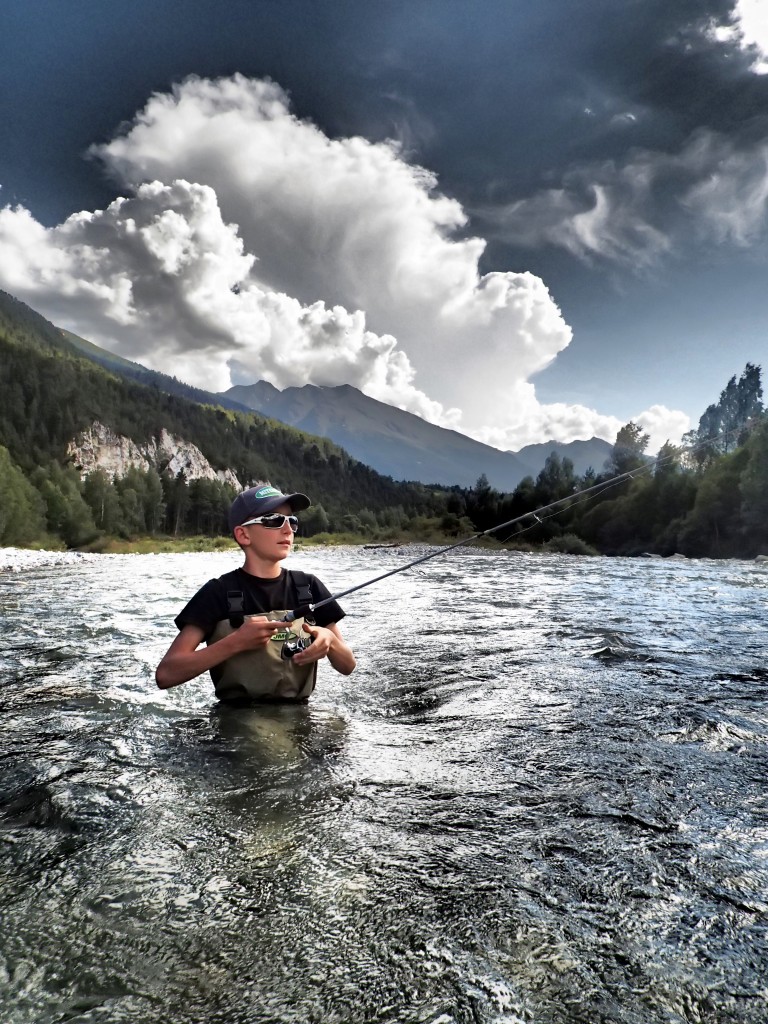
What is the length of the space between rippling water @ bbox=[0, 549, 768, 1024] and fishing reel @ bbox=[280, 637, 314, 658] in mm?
635

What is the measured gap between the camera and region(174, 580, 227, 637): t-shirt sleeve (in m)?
5.40

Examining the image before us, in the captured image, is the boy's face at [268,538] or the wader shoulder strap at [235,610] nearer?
the wader shoulder strap at [235,610]

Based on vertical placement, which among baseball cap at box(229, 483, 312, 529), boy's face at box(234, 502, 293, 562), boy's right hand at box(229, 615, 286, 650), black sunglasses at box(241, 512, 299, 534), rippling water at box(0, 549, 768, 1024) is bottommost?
rippling water at box(0, 549, 768, 1024)

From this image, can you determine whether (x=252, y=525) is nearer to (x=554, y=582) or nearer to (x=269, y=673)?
(x=269, y=673)

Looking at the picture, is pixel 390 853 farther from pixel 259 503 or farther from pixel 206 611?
pixel 259 503

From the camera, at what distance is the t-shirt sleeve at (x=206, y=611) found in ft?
17.7

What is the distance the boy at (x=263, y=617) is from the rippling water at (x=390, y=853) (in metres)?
0.36

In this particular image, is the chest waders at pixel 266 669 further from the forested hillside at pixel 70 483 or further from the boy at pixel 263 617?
the forested hillside at pixel 70 483

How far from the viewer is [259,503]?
5625 mm

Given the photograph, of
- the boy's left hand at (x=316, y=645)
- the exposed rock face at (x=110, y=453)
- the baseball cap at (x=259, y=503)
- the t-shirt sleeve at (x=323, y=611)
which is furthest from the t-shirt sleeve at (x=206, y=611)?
the exposed rock face at (x=110, y=453)

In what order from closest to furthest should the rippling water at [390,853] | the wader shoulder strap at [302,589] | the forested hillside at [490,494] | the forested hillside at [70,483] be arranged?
the rippling water at [390,853] < the wader shoulder strap at [302,589] < the forested hillside at [490,494] < the forested hillside at [70,483]

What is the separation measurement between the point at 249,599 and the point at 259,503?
92 centimetres

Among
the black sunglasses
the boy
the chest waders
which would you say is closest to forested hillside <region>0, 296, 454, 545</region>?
the chest waders

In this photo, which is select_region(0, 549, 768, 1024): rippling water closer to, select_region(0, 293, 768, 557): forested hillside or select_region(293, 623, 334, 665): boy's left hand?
select_region(293, 623, 334, 665): boy's left hand
